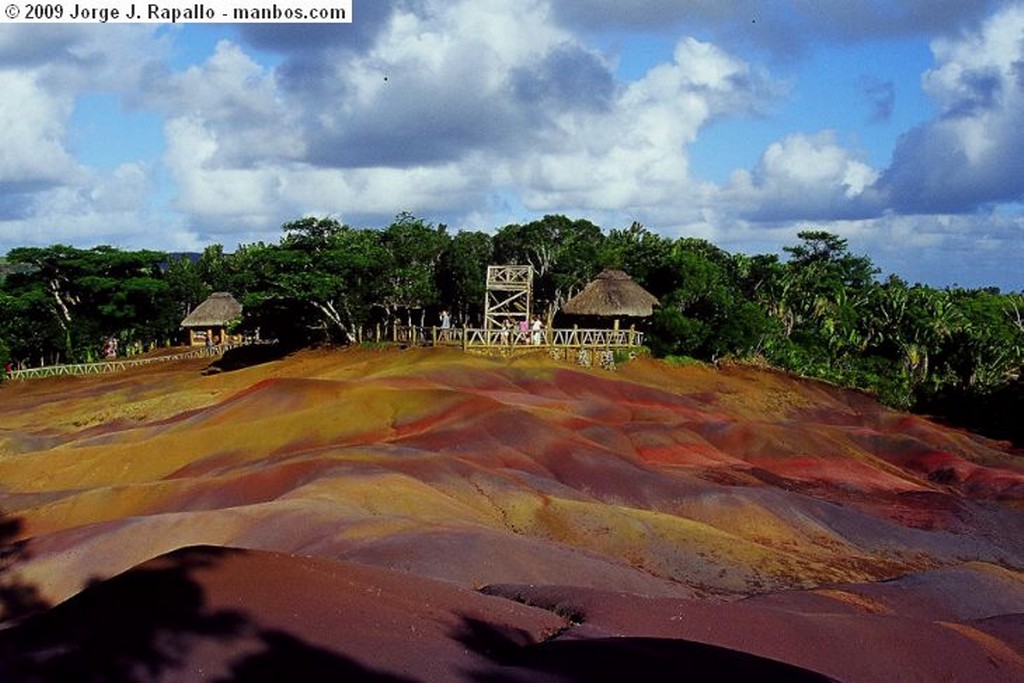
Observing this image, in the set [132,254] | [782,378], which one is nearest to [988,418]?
[782,378]

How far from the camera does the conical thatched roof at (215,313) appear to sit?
72.4 m

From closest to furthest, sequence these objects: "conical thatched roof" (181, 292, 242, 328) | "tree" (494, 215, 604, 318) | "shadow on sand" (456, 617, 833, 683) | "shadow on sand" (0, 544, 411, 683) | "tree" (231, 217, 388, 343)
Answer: "shadow on sand" (0, 544, 411, 683), "shadow on sand" (456, 617, 833, 683), "tree" (231, 217, 388, 343), "tree" (494, 215, 604, 318), "conical thatched roof" (181, 292, 242, 328)

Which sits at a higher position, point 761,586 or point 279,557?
point 279,557

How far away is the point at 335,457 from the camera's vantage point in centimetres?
2223

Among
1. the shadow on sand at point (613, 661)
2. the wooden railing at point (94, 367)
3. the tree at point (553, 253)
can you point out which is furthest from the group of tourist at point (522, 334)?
the shadow on sand at point (613, 661)

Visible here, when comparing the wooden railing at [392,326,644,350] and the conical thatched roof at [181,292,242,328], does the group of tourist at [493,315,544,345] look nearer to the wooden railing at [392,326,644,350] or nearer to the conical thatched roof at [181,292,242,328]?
the wooden railing at [392,326,644,350]

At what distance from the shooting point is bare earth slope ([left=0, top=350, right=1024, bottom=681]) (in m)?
9.52

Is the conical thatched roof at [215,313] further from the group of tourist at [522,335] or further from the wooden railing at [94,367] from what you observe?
the group of tourist at [522,335]

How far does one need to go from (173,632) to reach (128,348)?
226 ft

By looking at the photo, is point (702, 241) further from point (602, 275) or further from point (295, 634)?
point (295, 634)

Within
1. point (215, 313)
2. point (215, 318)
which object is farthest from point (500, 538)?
point (215, 313)

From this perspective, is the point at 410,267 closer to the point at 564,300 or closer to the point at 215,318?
the point at 564,300

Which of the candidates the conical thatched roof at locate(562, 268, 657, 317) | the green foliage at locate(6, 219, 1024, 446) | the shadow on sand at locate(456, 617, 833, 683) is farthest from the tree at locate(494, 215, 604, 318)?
the shadow on sand at locate(456, 617, 833, 683)

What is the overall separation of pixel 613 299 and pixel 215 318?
36.1 meters
